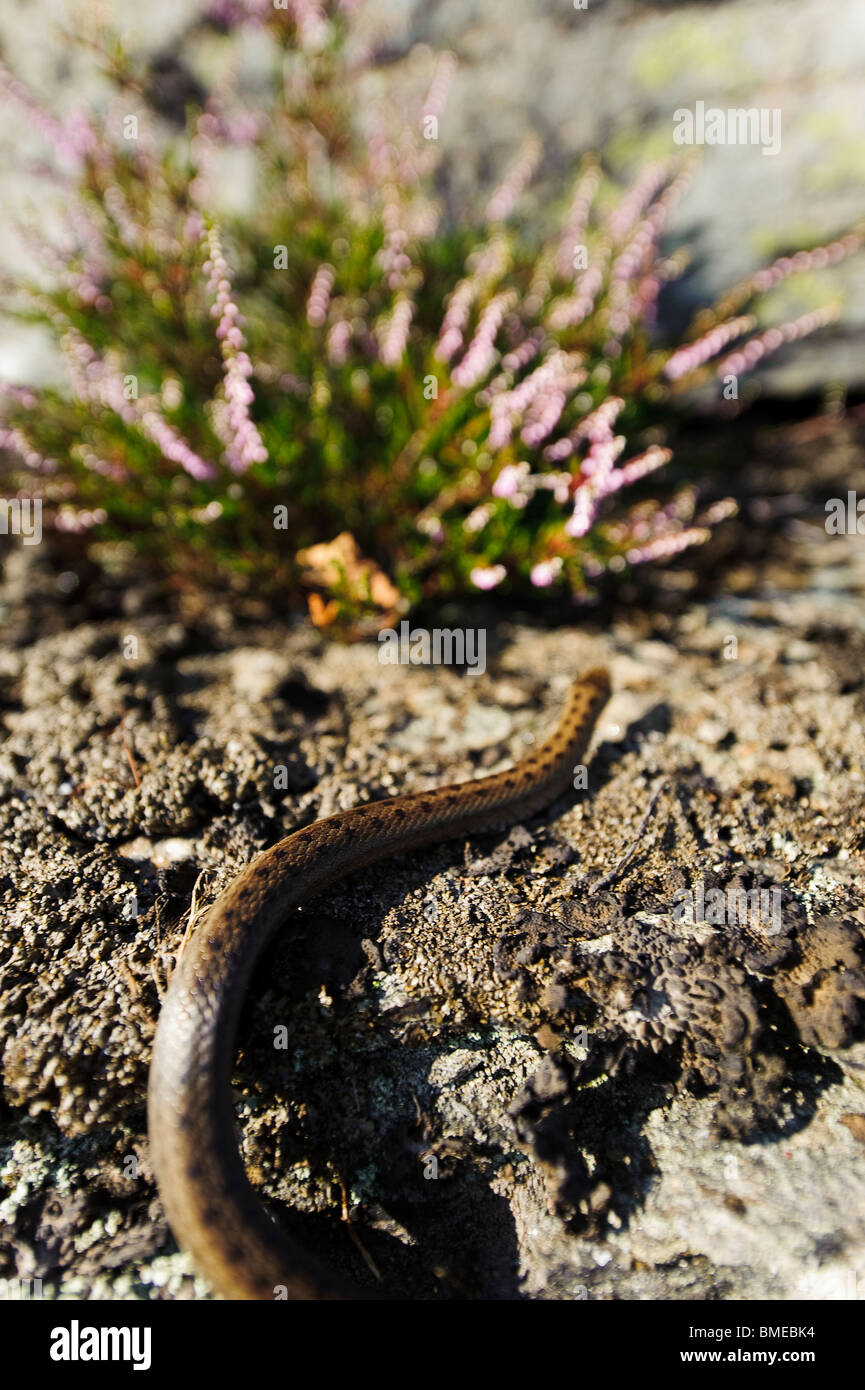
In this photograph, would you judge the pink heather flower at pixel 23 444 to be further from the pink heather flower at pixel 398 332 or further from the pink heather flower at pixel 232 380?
the pink heather flower at pixel 398 332

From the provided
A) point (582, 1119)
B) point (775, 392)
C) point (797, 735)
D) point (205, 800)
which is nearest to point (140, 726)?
point (205, 800)

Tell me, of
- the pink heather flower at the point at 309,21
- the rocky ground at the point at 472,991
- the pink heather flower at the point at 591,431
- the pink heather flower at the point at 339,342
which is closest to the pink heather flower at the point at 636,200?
the pink heather flower at the point at 591,431

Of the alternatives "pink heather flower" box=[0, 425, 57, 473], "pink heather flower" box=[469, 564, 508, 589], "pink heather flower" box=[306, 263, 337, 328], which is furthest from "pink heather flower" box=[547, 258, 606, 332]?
"pink heather flower" box=[0, 425, 57, 473]

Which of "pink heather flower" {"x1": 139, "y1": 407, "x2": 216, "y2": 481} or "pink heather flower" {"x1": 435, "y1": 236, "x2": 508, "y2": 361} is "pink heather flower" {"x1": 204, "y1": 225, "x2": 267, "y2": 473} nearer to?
"pink heather flower" {"x1": 139, "y1": 407, "x2": 216, "y2": 481}

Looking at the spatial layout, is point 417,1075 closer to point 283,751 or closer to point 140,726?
point 283,751

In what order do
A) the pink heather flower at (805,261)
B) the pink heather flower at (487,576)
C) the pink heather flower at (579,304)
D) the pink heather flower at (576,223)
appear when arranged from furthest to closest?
the pink heather flower at (805,261) < the pink heather flower at (576,223) < the pink heather flower at (579,304) < the pink heather flower at (487,576)
